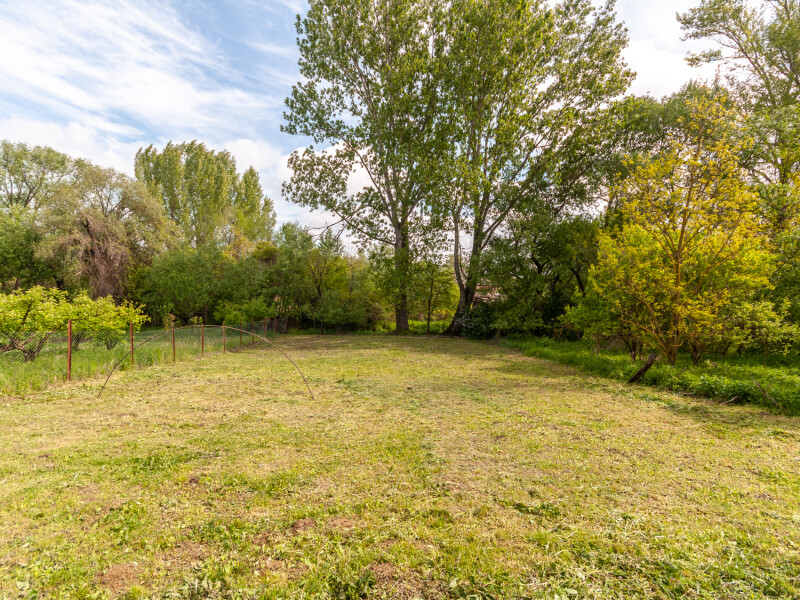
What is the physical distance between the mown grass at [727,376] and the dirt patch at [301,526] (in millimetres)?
8051

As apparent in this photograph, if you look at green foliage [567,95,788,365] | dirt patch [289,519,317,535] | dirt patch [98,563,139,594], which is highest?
green foliage [567,95,788,365]

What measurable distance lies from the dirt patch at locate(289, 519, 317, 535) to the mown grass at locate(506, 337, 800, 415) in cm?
805

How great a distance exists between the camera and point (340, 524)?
3217 mm

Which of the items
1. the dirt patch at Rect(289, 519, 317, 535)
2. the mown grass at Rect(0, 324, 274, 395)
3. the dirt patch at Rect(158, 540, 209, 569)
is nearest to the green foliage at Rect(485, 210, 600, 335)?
the mown grass at Rect(0, 324, 274, 395)

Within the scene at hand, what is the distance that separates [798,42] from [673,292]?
566 inches

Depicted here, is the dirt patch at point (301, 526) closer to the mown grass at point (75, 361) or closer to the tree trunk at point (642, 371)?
the mown grass at point (75, 361)

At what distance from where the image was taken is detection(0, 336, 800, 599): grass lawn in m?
2.60

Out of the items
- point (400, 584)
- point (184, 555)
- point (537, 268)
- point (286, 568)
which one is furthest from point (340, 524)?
point (537, 268)

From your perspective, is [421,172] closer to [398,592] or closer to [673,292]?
[673,292]

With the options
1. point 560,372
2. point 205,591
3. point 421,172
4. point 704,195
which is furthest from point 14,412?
point 421,172

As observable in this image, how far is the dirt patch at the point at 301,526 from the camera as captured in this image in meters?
3.12

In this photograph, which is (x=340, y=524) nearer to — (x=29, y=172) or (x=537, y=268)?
(x=537, y=268)

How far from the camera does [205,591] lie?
246 cm

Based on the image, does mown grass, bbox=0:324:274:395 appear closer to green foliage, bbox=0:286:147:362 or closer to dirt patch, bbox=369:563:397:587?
green foliage, bbox=0:286:147:362
